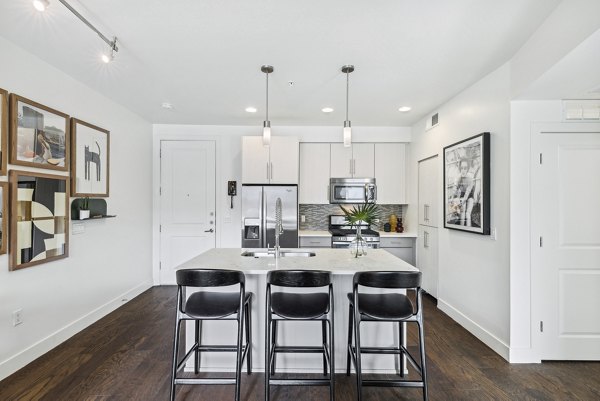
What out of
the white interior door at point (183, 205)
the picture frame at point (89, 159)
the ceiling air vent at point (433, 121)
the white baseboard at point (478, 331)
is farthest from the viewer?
the white interior door at point (183, 205)

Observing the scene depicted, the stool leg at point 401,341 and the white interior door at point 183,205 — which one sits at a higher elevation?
the white interior door at point 183,205

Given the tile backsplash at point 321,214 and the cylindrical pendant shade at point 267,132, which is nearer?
the cylindrical pendant shade at point 267,132

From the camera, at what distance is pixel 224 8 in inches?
73.0

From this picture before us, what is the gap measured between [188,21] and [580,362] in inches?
162

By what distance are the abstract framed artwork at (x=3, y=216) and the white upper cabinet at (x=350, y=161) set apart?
3.81 metres

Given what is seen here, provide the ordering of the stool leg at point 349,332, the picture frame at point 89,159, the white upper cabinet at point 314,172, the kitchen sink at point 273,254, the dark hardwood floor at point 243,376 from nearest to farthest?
the dark hardwood floor at point 243,376
the stool leg at point 349,332
the kitchen sink at point 273,254
the picture frame at point 89,159
the white upper cabinet at point 314,172

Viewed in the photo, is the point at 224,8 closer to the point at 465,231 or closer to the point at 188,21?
the point at 188,21

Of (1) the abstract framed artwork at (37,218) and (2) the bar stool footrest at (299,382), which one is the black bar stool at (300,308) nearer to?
(2) the bar stool footrest at (299,382)

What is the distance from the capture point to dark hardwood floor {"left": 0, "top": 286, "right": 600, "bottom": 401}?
207 cm

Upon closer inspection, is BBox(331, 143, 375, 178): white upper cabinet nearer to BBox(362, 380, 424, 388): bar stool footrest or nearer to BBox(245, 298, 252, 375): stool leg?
BBox(245, 298, 252, 375): stool leg

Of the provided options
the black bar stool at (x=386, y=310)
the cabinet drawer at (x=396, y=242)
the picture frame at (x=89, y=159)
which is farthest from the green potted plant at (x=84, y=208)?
the cabinet drawer at (x=396, y=242)

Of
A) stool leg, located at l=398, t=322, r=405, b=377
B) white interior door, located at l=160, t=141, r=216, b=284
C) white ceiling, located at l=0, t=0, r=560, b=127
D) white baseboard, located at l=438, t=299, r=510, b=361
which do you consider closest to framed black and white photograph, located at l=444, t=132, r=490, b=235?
white ceiling, located at l=0, t=0, r=560, b=127

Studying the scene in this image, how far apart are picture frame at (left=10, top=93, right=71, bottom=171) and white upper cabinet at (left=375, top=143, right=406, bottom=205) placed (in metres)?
4.08

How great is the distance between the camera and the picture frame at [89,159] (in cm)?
299
